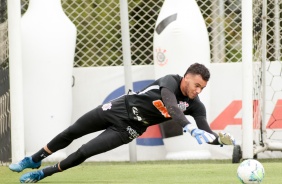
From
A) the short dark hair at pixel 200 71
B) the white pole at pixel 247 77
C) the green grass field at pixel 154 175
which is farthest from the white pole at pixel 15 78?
the short dark hair at pixel 200 71

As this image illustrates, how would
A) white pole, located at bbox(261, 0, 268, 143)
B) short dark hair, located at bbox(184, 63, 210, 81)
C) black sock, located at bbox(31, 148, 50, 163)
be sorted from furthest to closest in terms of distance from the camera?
white pole, located at bbox(261, 0, 268, 143)
black sock, located at bbox(31, 148, 50, 163)
short dark hair, located at bbox(184, 63, 210, 81)

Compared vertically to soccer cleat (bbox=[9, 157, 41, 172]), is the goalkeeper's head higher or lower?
higher

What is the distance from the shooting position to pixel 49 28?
12.8 meters

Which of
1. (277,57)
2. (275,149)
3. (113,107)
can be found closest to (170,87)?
(113,107)

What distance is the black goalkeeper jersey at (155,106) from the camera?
9.02 metres

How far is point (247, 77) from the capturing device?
1170cm

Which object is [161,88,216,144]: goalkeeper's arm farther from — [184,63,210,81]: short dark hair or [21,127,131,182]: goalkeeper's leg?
[21,127,131,182]: goalkeeper's leg

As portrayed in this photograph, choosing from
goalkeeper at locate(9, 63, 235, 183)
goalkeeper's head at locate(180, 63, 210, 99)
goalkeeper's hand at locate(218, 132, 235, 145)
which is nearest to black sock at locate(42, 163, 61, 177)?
goalkeeper at locate(9, 63, 235, 183)

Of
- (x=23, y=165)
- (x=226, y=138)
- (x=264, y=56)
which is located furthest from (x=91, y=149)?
(x=264, y=56)

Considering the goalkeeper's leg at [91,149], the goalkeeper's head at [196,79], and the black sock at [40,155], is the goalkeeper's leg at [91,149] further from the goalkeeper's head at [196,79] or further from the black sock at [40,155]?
the goalkeeper's head at [196,79]

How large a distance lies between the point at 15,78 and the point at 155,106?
2.91 m

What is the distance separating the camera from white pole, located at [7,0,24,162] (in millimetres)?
11430

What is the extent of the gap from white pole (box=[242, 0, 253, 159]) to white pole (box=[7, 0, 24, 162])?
2723 millimetres

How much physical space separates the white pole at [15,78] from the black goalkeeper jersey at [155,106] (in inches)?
101
